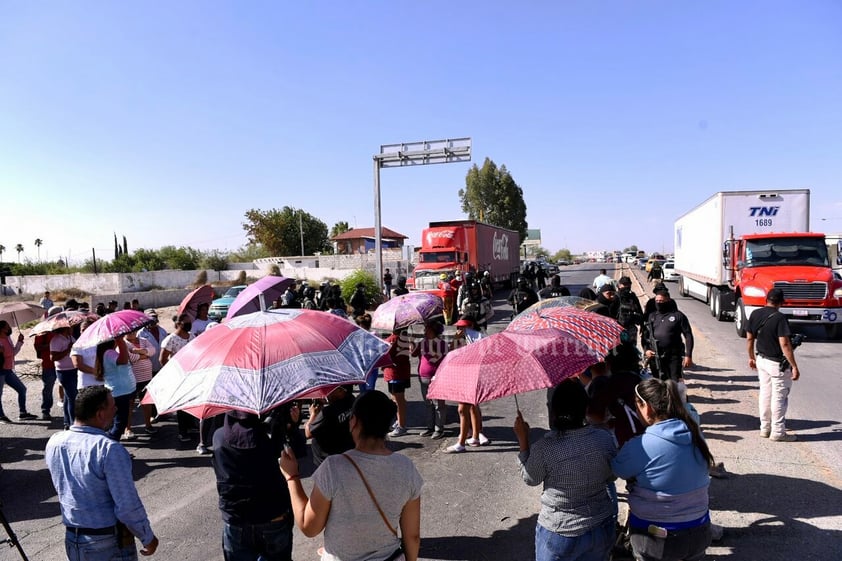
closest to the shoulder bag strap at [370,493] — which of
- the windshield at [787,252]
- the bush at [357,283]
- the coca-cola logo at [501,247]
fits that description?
the windshield at [787,252]

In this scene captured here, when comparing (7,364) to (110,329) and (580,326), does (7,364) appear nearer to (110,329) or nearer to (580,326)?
(110,329)

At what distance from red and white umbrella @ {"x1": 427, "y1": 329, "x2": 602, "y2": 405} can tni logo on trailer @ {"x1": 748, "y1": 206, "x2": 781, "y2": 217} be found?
50.5ft

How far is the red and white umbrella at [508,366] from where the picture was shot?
315cm

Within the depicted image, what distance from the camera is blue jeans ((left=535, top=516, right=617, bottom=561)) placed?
2.87 m

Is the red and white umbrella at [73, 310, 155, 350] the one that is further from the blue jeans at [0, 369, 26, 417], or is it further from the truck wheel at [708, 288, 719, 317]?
the truck wheel at [708, 288, 719, 317]

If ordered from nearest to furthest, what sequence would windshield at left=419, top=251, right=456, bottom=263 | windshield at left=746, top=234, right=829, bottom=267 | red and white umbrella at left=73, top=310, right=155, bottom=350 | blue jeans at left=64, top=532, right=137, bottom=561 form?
blue jeans at left=64, top=532, right=137, bottom=561, red and white umbrella at left=73, top=310, right=155, bottom=350, windshield at left=746, top=234, right=829, bottom=267, windshield at left=419, top=251, right=456, bottom=263

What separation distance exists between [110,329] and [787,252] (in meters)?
15.9

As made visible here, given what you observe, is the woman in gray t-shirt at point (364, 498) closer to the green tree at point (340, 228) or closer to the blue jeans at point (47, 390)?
the blue jeans at point (47, 390)

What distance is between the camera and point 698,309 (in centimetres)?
2077

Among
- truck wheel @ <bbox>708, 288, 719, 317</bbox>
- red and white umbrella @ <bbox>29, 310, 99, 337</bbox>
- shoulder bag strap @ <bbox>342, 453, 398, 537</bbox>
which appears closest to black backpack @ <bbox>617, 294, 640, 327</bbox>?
shoulder bag strap @ <bbox>342, 453, 398, 537</bbox>

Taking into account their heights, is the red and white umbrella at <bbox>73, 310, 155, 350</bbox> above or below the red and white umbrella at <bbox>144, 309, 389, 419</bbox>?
below

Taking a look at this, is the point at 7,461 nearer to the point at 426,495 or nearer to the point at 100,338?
the point at 100,338

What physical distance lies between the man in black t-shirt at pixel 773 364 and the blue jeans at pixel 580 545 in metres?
4.34

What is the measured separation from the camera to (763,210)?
52.2 feet
